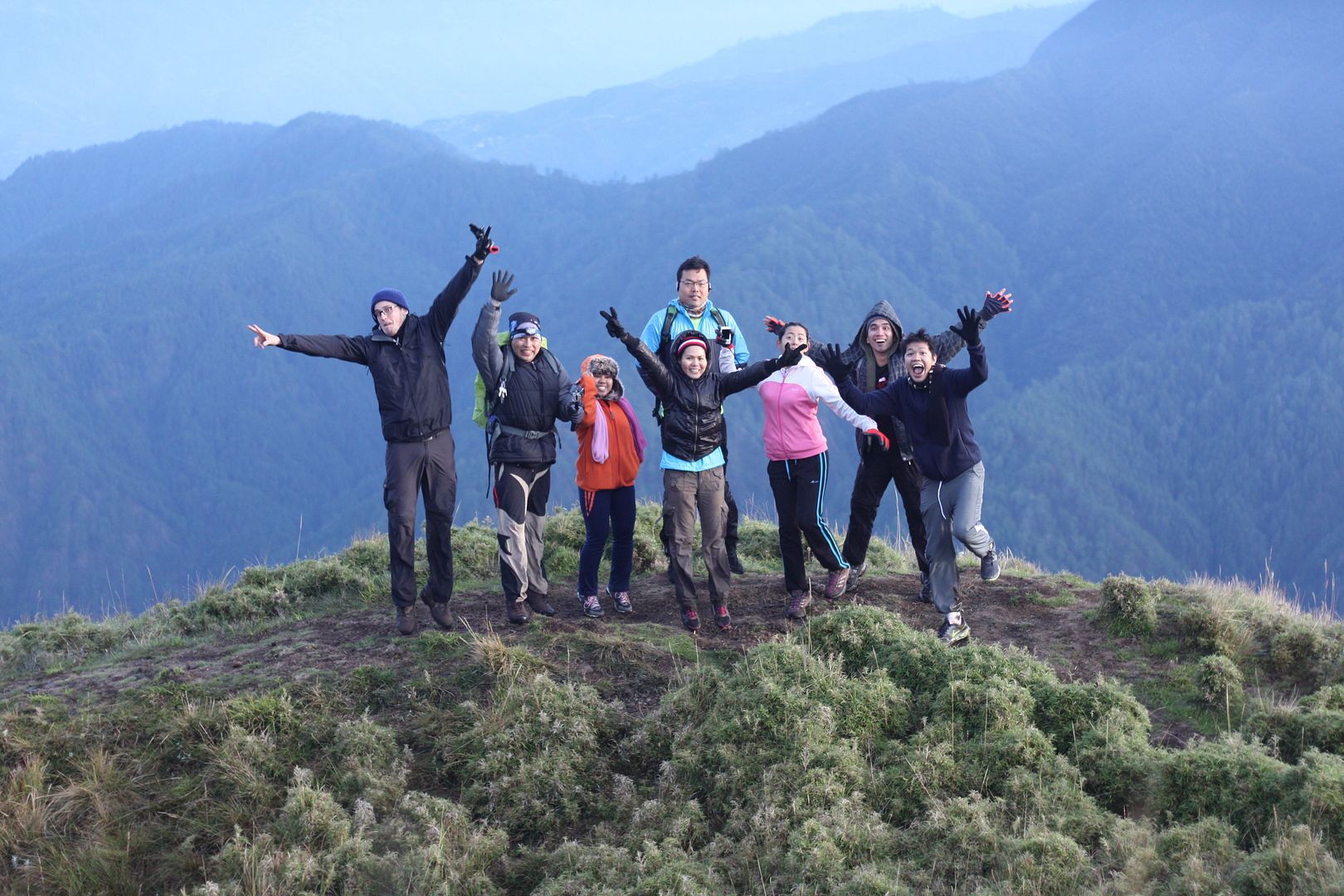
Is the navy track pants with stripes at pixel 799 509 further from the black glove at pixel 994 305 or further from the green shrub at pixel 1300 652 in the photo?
the green shrub at pixel 1300 652

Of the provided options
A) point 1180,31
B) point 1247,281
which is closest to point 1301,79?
point 1180,31

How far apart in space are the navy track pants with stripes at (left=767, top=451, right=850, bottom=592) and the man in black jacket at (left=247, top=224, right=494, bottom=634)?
2.20 metres

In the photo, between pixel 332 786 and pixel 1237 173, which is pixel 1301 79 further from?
pixel 332 786

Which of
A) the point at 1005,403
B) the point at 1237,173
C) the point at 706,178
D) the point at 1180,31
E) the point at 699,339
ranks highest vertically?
the point at 1180,31

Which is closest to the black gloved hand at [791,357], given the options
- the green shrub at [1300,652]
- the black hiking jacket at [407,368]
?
the black hiking jacket at [407,368]

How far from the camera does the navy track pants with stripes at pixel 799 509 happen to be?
23.2ft

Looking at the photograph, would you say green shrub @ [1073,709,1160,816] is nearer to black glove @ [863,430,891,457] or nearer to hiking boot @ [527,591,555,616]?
black glove @ [863,430,891,457]

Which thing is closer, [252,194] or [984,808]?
[984,808]

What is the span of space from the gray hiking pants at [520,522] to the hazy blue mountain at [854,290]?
199ft

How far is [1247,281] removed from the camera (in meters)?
98.4

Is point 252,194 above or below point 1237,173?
above

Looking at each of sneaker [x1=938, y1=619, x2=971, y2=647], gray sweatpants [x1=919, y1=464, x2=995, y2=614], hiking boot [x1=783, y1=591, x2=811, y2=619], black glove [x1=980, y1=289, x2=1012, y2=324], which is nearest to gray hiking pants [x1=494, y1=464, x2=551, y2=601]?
hiking boot [x1=783, y1=591, x2=811, y2=619]

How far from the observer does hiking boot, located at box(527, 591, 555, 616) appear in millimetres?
7270

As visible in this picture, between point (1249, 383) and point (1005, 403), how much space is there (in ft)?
61.3
